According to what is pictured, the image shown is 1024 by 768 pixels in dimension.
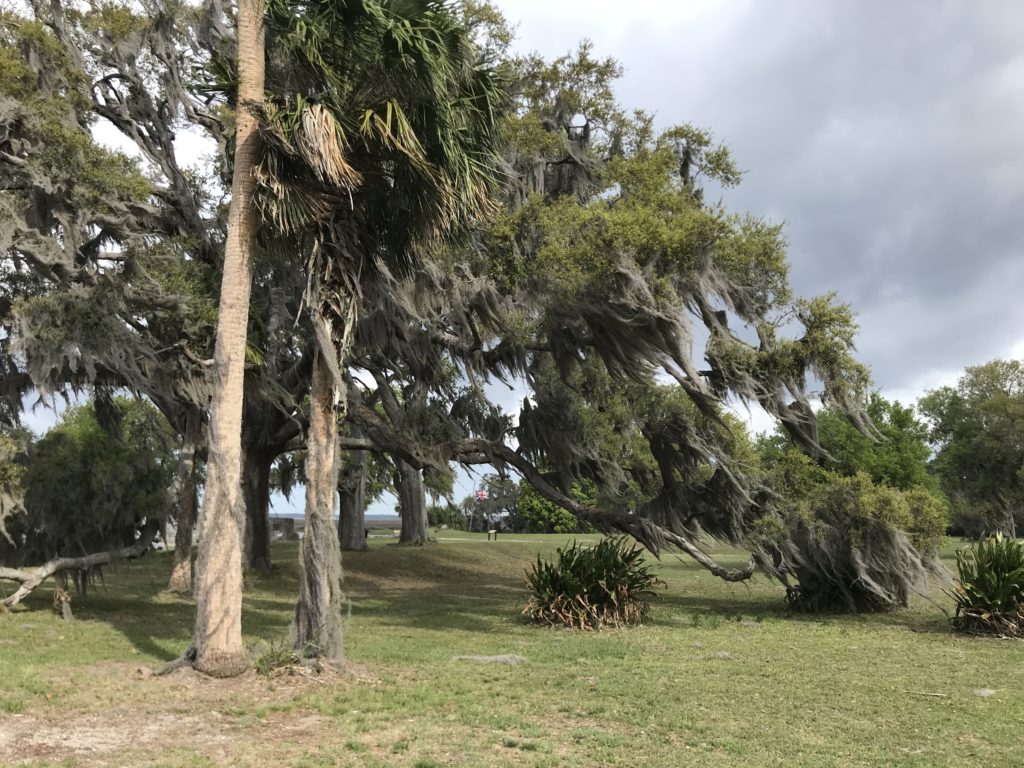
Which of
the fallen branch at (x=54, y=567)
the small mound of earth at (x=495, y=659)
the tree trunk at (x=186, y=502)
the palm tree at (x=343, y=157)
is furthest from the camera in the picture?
the tree trunk at (x=186, y=502)

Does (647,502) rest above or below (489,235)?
below

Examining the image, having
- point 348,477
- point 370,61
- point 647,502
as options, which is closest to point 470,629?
point 647,502

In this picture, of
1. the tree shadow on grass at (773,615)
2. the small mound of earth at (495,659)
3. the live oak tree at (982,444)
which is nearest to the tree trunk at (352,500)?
the tree shadow on grass at (773,615)

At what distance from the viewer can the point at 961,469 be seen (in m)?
31.5

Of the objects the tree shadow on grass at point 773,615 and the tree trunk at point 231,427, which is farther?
the tree shadow on grass at point 773,615

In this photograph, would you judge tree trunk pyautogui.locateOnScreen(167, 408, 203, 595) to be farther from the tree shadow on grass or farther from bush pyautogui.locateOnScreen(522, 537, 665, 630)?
the tree shadow on grass

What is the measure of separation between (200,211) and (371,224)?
7974 millimetres

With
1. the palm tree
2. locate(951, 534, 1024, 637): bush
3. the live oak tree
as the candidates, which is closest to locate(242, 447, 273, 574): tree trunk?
the palm tree

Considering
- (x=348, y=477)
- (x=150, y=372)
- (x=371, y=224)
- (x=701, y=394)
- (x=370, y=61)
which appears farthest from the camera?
(x=348, y=477)

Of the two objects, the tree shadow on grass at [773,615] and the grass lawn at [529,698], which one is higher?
the grass lawn at [529,698]

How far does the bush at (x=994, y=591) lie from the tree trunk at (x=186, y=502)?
13536mm

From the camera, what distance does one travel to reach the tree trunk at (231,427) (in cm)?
811

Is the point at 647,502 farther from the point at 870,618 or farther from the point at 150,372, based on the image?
the point at 150,372

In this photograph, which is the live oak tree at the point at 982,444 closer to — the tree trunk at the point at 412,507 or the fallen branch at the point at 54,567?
the tree trunk at the point at 412,507
